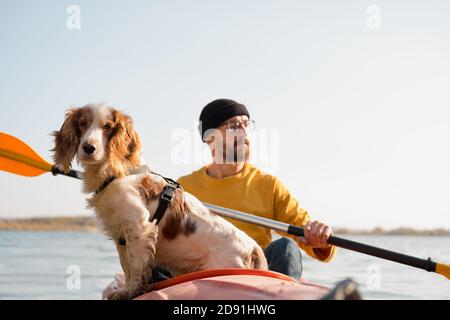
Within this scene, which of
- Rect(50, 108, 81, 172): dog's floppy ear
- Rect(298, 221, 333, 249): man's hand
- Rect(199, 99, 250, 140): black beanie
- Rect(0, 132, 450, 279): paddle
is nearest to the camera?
Rect(50, 108, 81, 172): dog's floppy ear

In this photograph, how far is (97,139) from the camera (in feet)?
8.71

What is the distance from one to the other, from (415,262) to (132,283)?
1.59 meters

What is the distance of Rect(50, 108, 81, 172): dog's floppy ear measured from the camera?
2.78 metres

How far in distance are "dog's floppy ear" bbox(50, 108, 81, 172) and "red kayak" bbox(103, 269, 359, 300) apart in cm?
81

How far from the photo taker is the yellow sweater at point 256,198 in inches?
133

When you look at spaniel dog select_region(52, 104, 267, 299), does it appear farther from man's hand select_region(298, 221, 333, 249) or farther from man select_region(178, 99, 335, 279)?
man select_region(178, 99, 335, 279)

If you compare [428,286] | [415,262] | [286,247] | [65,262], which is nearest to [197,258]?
[286,247]

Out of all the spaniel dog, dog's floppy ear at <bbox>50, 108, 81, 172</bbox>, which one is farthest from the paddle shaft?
the spaniel dog

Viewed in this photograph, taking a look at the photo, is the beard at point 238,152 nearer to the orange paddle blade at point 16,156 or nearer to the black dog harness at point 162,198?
the black dog harness at point 162,198

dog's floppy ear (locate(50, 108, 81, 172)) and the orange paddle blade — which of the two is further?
the orange paddle blade

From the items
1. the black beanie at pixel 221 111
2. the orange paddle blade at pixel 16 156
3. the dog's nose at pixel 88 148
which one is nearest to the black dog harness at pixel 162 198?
the dog's nose at pixel 88 148

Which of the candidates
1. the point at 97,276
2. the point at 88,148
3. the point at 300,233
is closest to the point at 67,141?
the point at 88,148

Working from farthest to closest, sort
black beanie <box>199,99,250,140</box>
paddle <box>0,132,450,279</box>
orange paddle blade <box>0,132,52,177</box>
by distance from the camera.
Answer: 1. orange paddle blade <box>0,132,52,177</box>
2. black beanie <box>199,99,250,140</box>
3. paddle <box>0,132,450,279</box>
